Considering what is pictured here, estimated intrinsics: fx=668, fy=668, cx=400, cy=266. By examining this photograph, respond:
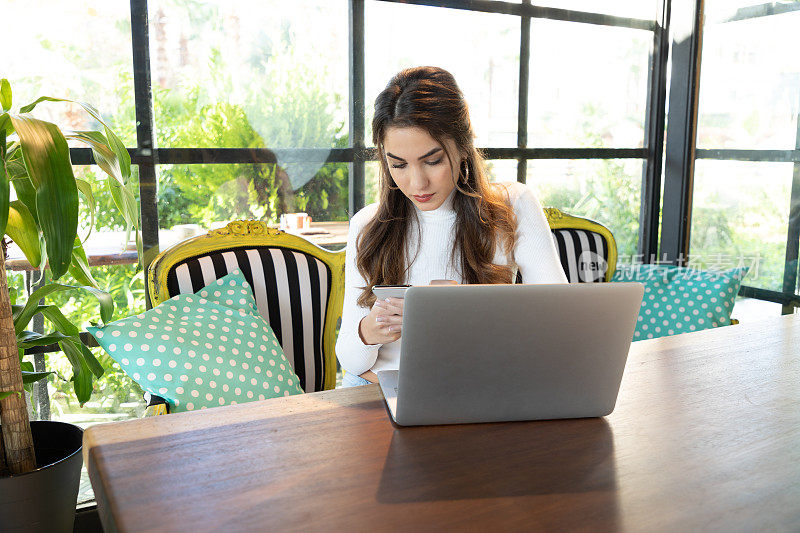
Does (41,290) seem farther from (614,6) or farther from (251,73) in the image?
(614,6)

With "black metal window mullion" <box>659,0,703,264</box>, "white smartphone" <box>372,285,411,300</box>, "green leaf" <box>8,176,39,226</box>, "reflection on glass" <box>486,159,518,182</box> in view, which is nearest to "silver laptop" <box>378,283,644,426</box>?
"white smartphone" <box>372,285,411,300</box>

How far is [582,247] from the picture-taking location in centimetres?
265

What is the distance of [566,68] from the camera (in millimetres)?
3158

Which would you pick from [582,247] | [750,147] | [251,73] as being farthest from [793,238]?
[251,73]

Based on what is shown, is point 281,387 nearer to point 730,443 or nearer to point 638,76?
point 730,443

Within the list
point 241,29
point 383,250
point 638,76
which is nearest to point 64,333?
point 383,250

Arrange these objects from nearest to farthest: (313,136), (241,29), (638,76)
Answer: (241,29)
(313,136)
(638,76)

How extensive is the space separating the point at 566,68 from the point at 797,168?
1.11m

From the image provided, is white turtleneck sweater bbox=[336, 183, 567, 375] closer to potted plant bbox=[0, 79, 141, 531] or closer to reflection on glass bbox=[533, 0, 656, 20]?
potted plant bbox=[0, 79, 141, 531]

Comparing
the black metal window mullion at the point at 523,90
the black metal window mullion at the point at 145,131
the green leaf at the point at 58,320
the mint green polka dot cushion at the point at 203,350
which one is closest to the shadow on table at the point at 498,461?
the mint green polka dot cushion at the point at 203,350

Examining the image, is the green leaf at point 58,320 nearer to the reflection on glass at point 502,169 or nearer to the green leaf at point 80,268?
the green leaf at point 80,268

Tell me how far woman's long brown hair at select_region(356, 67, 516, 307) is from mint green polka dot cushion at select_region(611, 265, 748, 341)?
1.06m

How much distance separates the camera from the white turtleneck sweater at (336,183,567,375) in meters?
A: 1.74

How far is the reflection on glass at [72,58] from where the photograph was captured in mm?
2053
